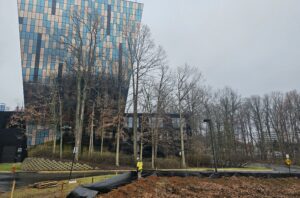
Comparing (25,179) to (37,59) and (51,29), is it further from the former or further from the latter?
(51,29)

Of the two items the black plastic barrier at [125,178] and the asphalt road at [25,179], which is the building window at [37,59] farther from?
the black plastic barrier at [125,178]

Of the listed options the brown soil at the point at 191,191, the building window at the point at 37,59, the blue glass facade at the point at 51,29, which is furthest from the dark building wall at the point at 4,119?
the brown soil at the point at 191,191

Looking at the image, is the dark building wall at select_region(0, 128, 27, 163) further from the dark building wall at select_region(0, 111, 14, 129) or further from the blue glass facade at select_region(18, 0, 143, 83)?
the blue glass facade at select_region(18, 0, 143, 83)

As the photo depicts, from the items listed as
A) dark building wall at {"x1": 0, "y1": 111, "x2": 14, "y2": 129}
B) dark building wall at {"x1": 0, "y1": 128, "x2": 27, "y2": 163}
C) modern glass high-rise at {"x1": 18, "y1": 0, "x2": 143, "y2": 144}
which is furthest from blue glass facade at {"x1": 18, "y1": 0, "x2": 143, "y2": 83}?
dark building wall at {"x1": 0, "y1": 128, "x2": 27, "y2": 163}

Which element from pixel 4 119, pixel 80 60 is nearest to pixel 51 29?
pixel 80 60

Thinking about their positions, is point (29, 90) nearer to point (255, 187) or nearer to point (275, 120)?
point (255, 187)

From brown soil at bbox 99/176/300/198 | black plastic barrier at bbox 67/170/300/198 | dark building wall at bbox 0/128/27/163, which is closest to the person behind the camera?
black plastic barrier at bbox 67/170/300/198

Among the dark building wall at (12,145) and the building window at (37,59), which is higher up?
the building window at (37,59)

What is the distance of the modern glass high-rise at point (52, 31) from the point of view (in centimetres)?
3988

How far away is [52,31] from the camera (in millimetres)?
42844

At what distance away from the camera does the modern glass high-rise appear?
39875 mm

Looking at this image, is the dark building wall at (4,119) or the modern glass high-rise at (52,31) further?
the modern glass high-rise at (52,31)

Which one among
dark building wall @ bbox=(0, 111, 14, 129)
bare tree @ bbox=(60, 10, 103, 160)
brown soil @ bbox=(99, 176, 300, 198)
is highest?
bare tree @ bbox=(60, 10, 103, 160)

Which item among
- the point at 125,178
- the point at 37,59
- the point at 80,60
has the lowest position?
the point at 125,178
